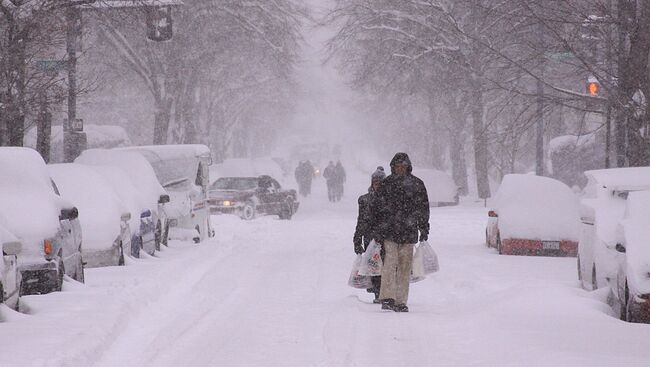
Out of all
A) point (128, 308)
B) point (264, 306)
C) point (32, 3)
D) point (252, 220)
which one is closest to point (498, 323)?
point (264, 306)

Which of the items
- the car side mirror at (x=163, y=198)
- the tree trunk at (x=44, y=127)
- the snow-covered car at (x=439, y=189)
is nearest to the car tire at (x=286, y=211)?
the snow-covered car at (x=439, y=189)

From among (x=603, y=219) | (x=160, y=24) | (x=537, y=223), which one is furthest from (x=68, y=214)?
(x=160, y=24)

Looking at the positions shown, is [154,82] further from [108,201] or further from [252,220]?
[108,201]

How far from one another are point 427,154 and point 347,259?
5768cm

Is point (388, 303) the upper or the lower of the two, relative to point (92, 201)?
lower

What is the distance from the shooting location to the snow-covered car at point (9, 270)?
35.4ft

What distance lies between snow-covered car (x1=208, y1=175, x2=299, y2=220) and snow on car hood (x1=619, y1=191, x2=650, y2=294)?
73.1 feet

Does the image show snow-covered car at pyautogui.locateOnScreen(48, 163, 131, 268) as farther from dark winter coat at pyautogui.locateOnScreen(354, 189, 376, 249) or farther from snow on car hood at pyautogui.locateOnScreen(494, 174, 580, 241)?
snow on car hood at pyautogui.locateOnScreen(494, 174, 580, 241)

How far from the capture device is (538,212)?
20.9 m

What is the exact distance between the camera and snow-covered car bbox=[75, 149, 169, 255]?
64.1 ft

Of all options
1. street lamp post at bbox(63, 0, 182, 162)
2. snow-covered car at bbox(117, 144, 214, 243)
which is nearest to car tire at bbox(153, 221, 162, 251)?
snow-covered car at bbox(117, 144, 214, 243)

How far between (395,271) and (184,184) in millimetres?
13037

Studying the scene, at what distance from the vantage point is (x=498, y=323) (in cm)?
1100

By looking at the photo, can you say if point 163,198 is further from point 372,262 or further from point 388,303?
point 388,303
